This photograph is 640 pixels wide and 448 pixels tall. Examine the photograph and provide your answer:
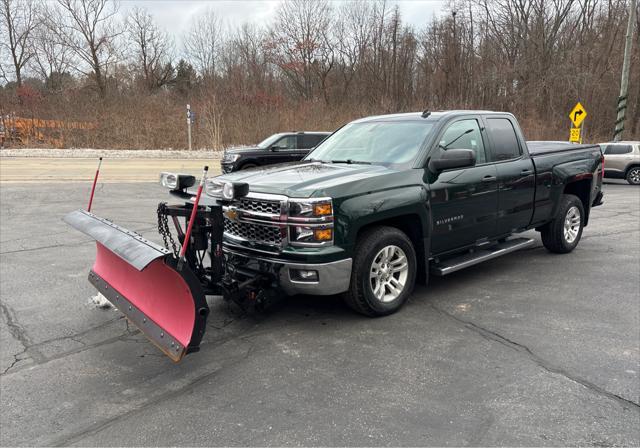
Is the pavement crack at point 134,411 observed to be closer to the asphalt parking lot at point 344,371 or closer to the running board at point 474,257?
the asphalt parking lot at point 344,371

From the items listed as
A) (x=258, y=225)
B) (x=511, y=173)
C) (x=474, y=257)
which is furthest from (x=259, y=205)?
(x=511, y=173)

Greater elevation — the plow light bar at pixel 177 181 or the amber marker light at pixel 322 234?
the plow light bar at pixel 177 181

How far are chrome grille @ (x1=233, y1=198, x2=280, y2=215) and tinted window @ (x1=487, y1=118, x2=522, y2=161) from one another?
299 cm

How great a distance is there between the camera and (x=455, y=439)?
9.42ft

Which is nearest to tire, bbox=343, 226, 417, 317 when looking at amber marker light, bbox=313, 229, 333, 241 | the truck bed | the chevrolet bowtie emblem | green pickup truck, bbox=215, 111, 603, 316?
green pickup truck, bbox=215, 111, 603, 316

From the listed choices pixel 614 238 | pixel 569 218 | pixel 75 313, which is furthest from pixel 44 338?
pixel 614 238

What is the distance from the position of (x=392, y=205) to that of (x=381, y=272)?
2.07 feet

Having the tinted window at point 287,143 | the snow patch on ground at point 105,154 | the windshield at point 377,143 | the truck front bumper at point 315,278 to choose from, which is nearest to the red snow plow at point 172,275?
the truck front bumper at point 315,278

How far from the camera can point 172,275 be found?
3.60m

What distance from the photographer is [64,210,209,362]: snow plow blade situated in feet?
10.6

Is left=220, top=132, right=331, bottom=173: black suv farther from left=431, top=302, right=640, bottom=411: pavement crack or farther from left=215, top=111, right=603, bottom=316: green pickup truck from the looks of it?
left=431, top=302, right=640, bottom=411: pavement crack

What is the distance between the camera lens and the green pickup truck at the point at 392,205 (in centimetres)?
418

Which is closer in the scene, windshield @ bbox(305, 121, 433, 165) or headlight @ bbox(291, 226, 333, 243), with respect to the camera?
headlight @ bbox(291, 226, 333, 243)

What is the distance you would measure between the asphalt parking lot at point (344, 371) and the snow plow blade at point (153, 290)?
0.39 m
